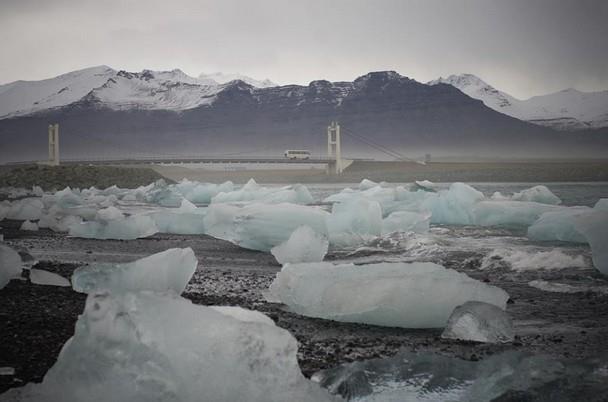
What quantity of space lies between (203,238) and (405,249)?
2.55 m

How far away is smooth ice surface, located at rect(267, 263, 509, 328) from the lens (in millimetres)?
3066

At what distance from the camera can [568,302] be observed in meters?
3.71

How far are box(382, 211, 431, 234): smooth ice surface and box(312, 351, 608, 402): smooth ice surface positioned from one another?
208 inches

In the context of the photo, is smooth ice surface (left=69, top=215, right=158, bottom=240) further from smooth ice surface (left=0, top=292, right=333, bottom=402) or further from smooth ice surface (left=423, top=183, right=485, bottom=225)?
smooth ice surface (left=0, top=292, right=333, bottom=402)

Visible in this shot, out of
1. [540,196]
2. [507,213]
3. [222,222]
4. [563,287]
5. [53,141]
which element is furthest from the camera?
[53,141]

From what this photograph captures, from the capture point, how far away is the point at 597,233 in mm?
4238

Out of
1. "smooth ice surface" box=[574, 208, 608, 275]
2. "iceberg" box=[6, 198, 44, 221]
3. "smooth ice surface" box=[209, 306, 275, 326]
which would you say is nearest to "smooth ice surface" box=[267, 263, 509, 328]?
"smooth ice surface" box=[209, 306, 275, 326]

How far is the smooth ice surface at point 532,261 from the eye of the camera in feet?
16.6

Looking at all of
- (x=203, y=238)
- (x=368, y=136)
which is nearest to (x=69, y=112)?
(x=368, y=136)

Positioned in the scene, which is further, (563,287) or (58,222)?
(58,222)

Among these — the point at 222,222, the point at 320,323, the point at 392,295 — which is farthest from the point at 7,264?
the point at 222,222

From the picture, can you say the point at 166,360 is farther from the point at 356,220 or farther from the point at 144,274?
the point at 356,220

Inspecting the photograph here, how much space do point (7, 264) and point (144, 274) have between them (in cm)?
103

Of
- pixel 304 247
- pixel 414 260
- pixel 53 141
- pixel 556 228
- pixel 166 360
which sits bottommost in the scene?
pixel 414 260
